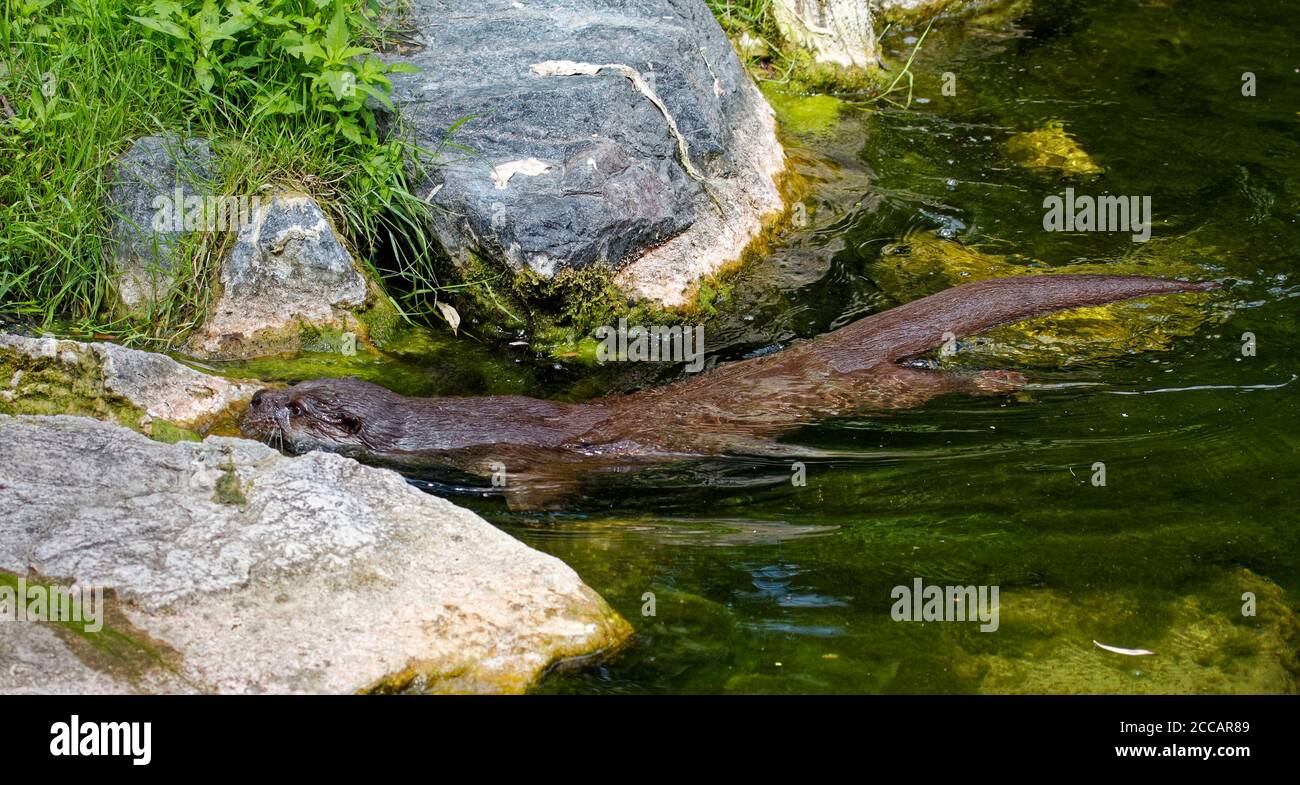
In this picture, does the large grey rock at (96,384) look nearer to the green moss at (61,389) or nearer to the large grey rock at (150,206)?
the green moss at (61,389)

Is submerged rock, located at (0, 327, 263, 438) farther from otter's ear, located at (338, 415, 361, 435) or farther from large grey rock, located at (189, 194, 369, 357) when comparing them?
large grey rock, located at (189, 194, 369, 357)

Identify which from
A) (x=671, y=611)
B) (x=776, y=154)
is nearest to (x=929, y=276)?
(x=776, y=154)

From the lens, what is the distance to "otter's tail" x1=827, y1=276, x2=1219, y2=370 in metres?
4.47

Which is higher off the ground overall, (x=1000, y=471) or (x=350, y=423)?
(x=350, y=423)

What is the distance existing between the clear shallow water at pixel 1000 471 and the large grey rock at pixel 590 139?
0.37 meters

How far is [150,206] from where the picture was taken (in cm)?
484

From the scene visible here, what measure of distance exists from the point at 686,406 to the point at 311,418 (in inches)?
50.8

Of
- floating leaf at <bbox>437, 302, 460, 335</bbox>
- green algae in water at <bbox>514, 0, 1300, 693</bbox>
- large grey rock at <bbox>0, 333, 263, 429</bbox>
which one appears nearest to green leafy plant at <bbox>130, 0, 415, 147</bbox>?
floating leaf at <bbox>437, 302, 460, 335</bbox>

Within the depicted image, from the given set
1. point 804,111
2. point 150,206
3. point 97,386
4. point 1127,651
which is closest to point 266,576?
point 97,386

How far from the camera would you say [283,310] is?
190 inches

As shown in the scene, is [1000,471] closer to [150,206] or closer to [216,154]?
[216,154]

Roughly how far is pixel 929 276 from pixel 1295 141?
226 cm

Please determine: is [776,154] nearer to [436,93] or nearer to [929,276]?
[929,276]

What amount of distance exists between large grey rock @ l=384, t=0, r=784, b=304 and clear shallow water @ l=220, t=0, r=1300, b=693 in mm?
367
